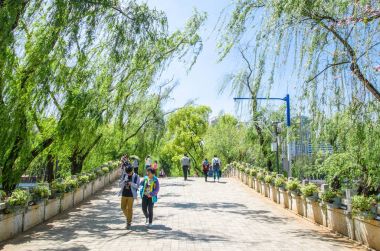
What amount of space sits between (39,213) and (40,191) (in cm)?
61

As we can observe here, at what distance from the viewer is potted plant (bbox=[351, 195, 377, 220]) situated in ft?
28.3

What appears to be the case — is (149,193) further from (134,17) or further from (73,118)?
(134,17)

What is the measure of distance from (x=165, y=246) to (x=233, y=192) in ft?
41.8

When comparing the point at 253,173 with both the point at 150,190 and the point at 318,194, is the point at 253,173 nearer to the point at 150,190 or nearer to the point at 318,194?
the point at 318,194

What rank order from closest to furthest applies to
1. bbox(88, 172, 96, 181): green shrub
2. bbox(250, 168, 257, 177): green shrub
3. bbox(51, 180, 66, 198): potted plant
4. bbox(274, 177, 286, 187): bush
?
bbox(51, 180, 66, 198): potted plant → bbox(274, 177, 286, 187): bush → bbox(88, 172, 96, 181): green shrub → bbox(250, 168, 257, 177): green shrub

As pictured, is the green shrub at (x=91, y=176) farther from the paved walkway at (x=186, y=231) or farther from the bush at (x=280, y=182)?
the bush at (x=280, y=182)

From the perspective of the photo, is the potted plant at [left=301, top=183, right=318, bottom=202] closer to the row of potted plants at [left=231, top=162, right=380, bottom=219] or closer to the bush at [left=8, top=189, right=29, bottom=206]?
the row of potted plants at [left=231, top=162, right=380, bottom=219]

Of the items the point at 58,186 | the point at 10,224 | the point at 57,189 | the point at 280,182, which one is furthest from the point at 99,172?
the point at 10,224

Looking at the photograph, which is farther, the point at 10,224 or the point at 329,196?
the point at 329,196

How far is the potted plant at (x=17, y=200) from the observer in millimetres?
9609

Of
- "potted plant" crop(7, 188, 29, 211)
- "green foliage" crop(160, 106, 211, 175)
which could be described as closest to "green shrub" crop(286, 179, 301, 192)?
"potted plant" crop(7, 188, 29, 211)

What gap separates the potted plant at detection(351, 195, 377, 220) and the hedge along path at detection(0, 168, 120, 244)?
774cm

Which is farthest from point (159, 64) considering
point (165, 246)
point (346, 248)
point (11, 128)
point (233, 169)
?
point (233, 169)

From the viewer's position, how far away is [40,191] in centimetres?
1177
